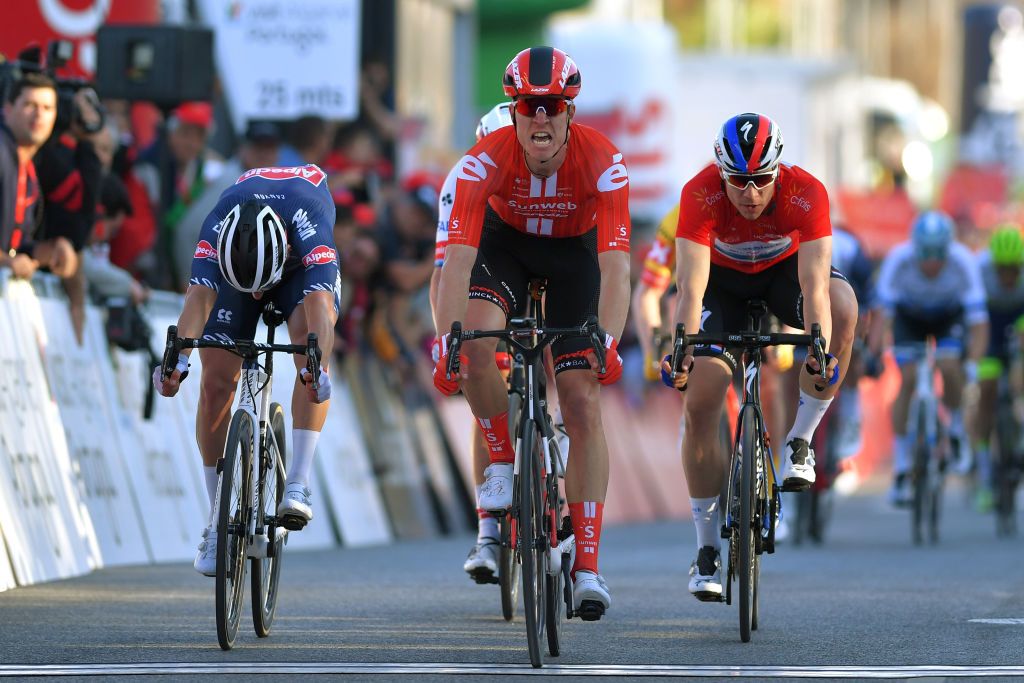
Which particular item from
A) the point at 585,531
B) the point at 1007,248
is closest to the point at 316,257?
the point at 585,531

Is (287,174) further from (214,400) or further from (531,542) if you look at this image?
(531,542)

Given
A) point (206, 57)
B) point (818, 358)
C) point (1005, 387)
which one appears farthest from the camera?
point (1005, 387)

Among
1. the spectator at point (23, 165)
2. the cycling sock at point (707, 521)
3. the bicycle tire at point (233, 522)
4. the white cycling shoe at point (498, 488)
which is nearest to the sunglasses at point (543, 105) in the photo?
the white cycling shoe at point (498, 488)

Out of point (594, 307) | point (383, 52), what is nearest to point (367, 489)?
point (594, 307)

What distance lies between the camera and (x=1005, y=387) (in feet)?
66.7

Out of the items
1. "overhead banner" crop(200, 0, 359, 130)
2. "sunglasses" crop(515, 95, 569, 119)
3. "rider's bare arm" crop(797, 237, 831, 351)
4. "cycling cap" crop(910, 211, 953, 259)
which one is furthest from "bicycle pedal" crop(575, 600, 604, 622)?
"cycling cap" crop(910, 211, 953, 259)

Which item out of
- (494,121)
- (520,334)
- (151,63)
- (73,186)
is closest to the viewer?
(520,334)

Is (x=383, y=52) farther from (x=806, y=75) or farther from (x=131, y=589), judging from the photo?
(x=806, y=75)

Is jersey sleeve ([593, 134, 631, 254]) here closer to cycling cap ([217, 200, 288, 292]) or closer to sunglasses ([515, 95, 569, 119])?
sunglasses ([515, 95, 569, 119])

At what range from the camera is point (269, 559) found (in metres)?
9.77

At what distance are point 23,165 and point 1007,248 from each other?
35.7 feet

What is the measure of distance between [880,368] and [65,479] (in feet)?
23.8

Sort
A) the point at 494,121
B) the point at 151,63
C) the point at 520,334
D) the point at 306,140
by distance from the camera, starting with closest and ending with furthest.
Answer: the point at 520,334 < the point at 494,121 < the point at 151,63 < the point at 306,140

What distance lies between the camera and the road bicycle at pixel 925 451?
1742 centimetres
